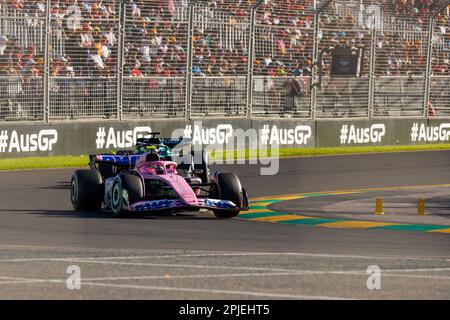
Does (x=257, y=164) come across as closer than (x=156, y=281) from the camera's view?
No

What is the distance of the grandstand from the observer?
2762cm

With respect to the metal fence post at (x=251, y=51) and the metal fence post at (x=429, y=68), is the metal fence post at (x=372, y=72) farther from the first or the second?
the metal fence post at (x=251, y=51)

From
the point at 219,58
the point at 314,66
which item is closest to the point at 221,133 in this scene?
the point at 219,58

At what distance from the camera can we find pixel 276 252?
44.6 feet

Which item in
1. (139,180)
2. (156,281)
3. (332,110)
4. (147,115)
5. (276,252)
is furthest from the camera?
(332,110)

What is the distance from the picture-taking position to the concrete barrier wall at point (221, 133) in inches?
1090

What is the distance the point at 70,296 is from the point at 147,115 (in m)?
19.8

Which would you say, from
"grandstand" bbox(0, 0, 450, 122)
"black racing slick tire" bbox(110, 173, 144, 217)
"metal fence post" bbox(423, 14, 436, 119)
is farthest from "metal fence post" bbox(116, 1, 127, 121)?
"black racing slick tire" bbox(110, 173, 144, 217)

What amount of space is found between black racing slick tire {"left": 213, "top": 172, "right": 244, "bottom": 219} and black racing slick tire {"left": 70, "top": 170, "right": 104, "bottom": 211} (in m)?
1.91

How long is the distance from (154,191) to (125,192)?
1.88 feet

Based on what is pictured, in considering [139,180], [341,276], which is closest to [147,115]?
[139,180]

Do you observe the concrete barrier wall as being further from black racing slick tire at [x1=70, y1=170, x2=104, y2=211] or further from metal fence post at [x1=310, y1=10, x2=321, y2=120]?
black racing slick tire at [x1=70, y1=170, x2=104, y2=211]

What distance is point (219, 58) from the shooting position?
30.6 m

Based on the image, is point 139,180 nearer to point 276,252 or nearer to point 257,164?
point 276,252
